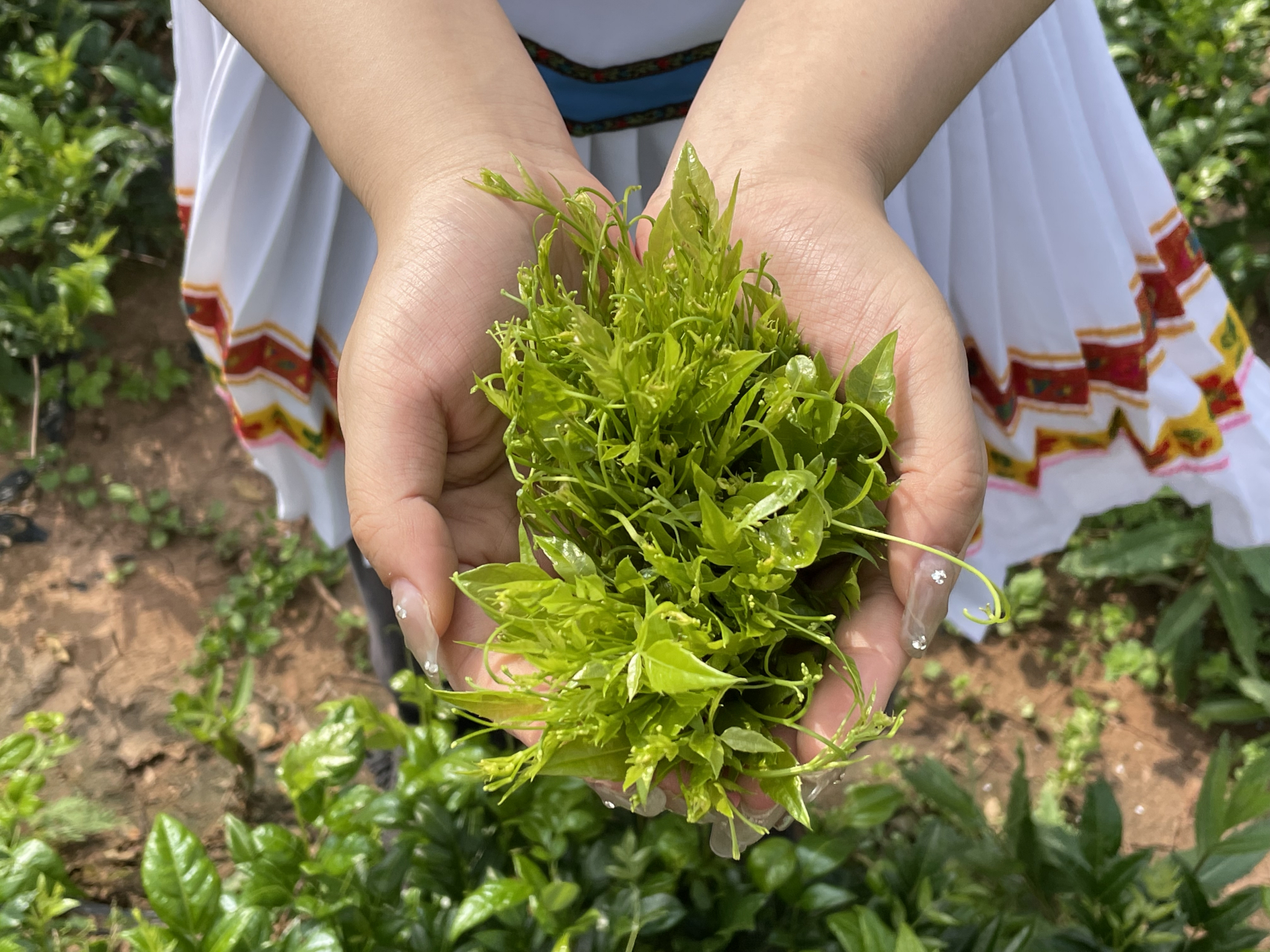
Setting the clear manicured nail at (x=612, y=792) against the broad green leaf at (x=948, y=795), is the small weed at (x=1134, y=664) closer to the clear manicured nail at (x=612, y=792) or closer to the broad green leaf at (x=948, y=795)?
the broad green leaf at (x=948, y=795)

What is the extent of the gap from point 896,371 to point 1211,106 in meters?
1.65

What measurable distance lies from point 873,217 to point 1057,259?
386 mm

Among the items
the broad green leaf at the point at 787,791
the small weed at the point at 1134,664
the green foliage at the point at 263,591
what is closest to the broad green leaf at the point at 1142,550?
the small weed at the point at 1134,664

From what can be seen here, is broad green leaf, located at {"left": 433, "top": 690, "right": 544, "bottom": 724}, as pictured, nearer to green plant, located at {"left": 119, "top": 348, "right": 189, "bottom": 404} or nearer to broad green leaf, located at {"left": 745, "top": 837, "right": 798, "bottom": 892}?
broad green leaf, located at {"left": 745, "top": 837, "right": 798, "bottom": 892}

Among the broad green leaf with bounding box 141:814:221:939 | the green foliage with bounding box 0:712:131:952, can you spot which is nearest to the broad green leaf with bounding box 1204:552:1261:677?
the broad green leaf with bounding box 141:814:221:939

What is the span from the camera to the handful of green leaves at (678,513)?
730 millimetres

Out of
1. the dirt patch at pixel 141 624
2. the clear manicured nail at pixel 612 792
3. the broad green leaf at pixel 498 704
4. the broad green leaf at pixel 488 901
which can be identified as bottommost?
the dirt patch at pixel 141 624

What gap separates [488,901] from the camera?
2.97 feet

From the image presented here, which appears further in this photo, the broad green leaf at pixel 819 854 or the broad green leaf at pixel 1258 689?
the broad green leaf at pixel 1258 689

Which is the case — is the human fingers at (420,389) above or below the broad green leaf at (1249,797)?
above

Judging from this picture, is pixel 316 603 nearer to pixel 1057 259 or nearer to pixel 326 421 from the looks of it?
pixel 326 421

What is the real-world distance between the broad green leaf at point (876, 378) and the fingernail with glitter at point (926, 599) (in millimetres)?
132

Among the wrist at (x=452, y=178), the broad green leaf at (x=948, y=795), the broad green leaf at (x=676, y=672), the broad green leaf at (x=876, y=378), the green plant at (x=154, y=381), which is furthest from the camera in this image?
the green plant at (x=154, y=381)

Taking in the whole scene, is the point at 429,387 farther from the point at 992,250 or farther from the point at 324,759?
the point at 992,250
